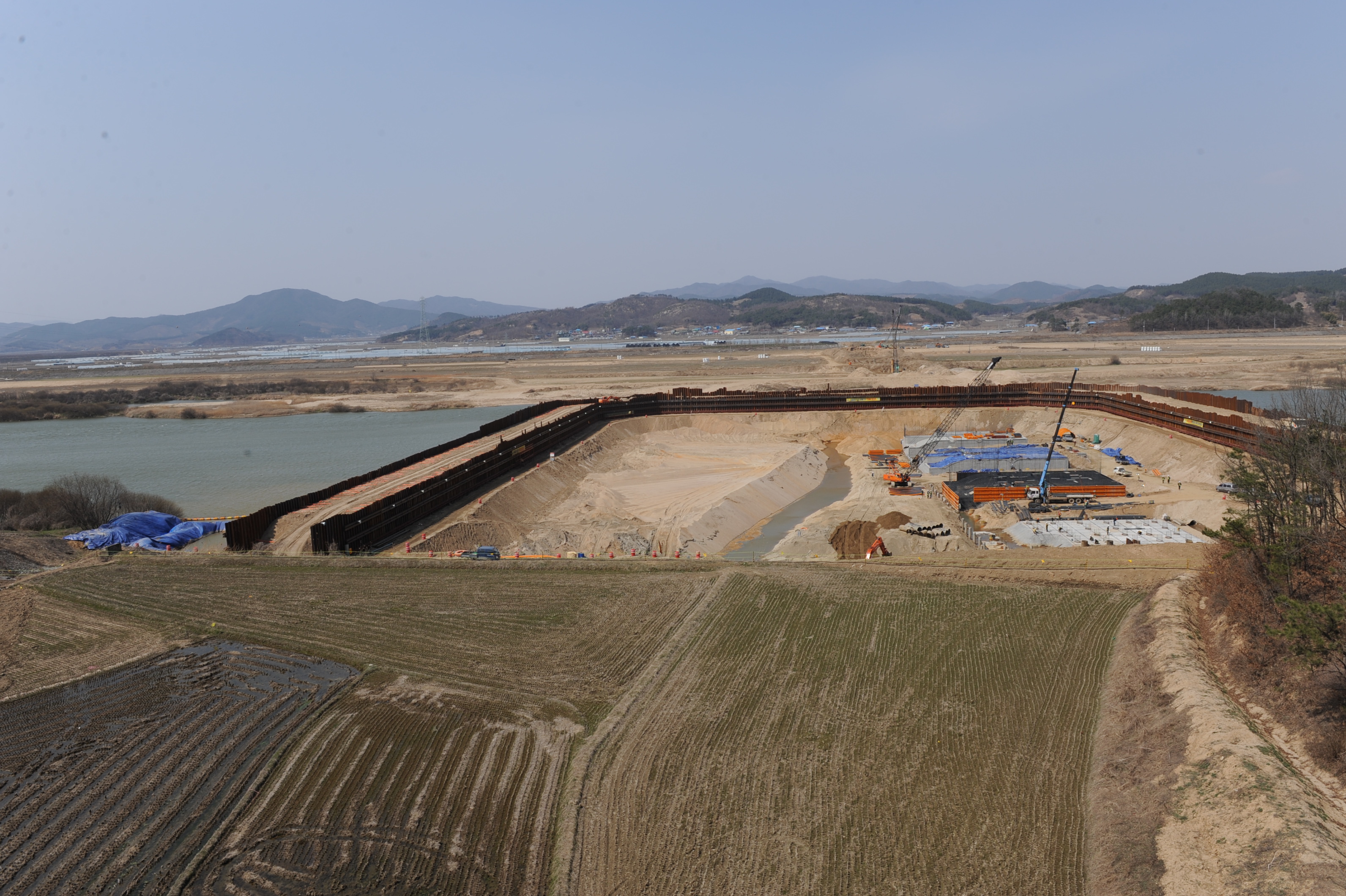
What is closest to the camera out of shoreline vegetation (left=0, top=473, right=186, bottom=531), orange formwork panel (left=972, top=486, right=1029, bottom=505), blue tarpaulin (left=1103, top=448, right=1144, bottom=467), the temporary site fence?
the temporary site fence

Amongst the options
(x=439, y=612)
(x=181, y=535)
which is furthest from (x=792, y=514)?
(x=181, y=535)

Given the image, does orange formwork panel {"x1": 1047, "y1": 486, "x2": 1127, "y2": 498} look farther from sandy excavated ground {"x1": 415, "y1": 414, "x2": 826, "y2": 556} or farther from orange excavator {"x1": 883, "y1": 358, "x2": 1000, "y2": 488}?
sandy excavated ground {"x1": 415, "y1": 414, "x2": 826, "y2": 556}

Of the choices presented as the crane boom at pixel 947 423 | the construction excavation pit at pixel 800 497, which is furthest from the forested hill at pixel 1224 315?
the construction excavation pit at pixel 800 497

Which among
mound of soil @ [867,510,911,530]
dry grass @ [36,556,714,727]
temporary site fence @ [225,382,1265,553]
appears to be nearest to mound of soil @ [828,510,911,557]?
mound of soil @ [867,510,911,530]

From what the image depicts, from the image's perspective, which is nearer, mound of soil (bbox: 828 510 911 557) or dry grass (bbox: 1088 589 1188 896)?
dry grass (bbox: 1088 589 1188 896)

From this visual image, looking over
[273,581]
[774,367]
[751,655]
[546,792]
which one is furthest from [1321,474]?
[774,367]

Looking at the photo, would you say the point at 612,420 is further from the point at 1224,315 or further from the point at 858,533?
the point at 1224,315
